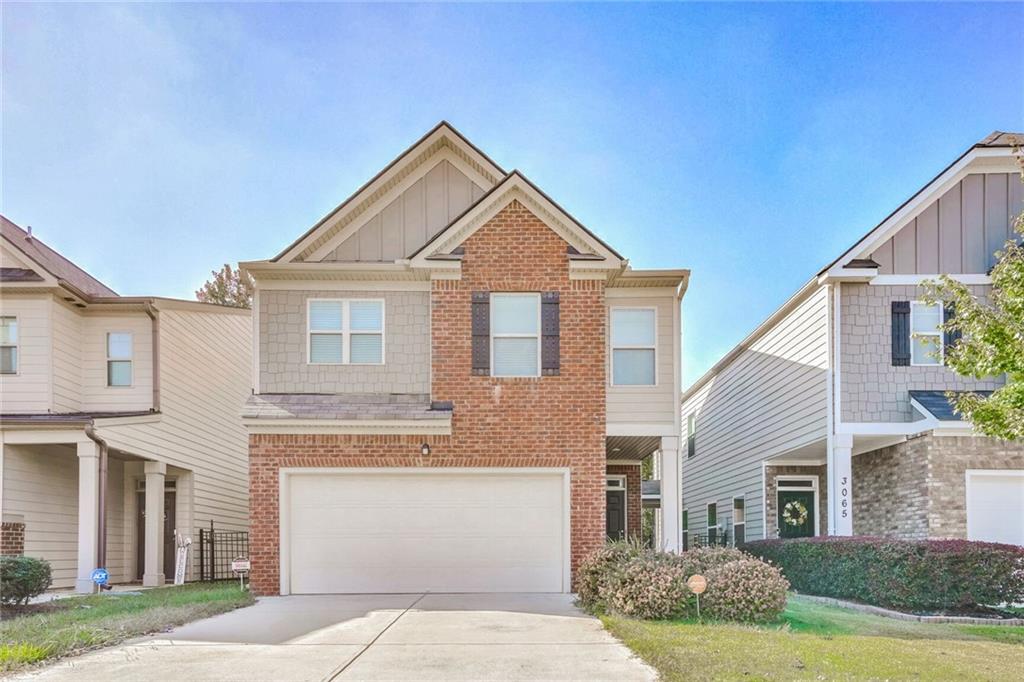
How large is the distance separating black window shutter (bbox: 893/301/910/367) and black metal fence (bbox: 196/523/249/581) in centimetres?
1500

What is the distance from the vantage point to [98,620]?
34.6 ft

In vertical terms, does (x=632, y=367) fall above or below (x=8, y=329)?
below

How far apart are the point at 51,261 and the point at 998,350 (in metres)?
17.9

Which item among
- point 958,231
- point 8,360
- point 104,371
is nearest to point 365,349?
point 104,371

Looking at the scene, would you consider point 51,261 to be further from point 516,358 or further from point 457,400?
point 516,358


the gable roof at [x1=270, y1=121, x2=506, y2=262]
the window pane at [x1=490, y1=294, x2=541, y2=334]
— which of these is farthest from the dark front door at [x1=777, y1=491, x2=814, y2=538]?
the gable roof at [x1=270, y1=121, x2=506, y2=262]

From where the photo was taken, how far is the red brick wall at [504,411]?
1405cm

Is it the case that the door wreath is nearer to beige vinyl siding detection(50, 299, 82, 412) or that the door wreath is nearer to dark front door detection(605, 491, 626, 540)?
dark front door detection(605, 491, 626, 540)

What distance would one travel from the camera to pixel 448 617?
35.9ft

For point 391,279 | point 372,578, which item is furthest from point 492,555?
point 391,279

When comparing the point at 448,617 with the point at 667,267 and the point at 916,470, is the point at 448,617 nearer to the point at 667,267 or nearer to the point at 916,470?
the point at 667,267

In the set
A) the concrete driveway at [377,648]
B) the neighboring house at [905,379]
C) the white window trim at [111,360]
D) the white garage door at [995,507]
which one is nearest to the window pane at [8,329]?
the white window trim at [111,360]

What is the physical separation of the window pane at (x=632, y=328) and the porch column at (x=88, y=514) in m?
9.80

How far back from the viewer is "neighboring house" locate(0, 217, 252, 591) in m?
15.5
